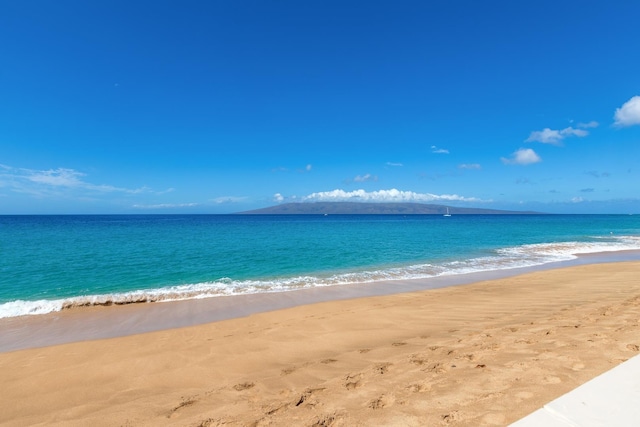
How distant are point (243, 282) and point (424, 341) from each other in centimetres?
1061

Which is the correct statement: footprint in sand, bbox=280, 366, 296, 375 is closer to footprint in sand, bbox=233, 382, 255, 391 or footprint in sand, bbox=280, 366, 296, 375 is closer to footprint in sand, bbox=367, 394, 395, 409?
footprint in sand, bbox=233, 382, 255, 391

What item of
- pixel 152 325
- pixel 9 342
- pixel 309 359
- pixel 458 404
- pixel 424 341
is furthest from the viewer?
pixel 152 325

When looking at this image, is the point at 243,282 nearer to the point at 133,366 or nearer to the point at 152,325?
the point at 152,325

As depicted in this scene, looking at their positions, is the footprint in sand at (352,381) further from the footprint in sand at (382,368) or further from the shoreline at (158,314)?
the shoreline at (158,314)

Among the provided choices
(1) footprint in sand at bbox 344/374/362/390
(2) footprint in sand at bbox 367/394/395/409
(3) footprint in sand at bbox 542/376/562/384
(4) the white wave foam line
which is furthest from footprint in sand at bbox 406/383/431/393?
(4) the white wave foam line

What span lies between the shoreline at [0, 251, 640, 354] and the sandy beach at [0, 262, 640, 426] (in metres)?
1.06

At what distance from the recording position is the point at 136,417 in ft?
14.4

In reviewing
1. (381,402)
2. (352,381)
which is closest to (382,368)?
(352,381)

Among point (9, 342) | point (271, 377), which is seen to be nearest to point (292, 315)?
point (271, 377)

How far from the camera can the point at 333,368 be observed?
5.68 metres

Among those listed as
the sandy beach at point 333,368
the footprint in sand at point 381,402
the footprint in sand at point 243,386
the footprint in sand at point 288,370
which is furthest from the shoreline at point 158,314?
the footprint in sand at point 381,402

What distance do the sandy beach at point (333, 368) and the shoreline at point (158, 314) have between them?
1.06 m

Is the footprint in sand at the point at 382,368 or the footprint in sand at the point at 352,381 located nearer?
the footprint in sand at the point at 352,381

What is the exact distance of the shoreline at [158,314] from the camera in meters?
8.87
